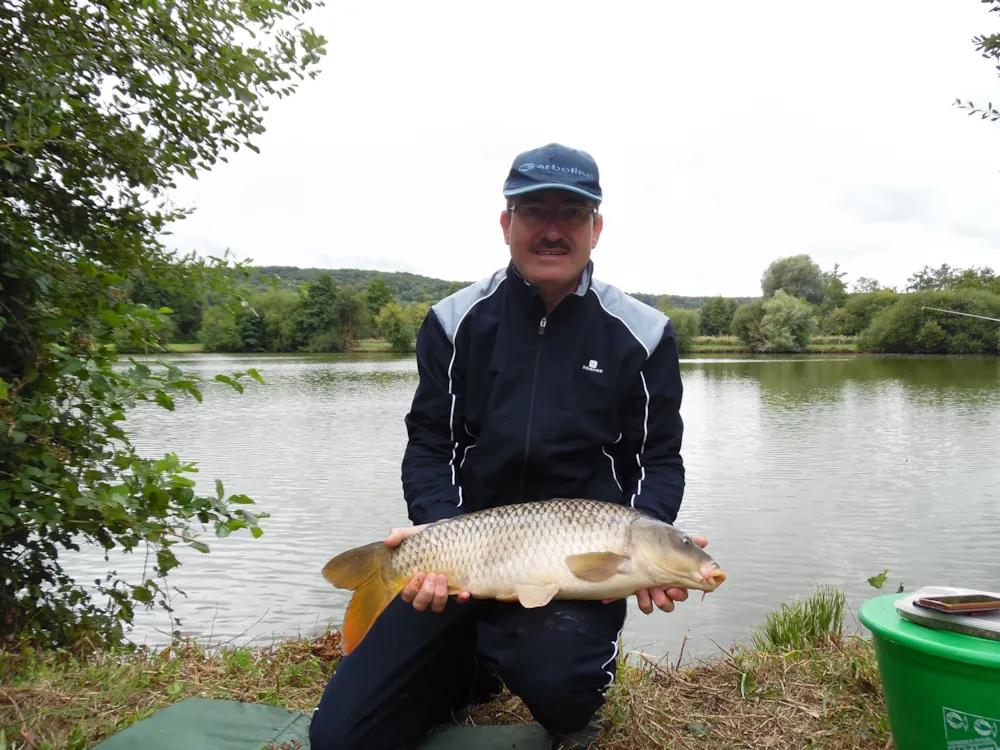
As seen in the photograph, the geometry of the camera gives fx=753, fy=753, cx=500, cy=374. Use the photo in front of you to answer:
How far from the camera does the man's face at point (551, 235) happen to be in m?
2.07

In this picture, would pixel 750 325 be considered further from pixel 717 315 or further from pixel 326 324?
pixel 326 324

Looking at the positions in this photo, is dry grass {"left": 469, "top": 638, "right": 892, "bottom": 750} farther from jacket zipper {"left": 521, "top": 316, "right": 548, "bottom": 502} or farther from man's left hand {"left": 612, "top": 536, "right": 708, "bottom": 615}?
jacket zipper {"left": 521, "top": 316, "right": 548, "bottom": 502}

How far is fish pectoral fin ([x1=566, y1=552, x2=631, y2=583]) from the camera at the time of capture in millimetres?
1780

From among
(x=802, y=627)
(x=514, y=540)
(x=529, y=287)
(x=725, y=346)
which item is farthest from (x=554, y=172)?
(x=725, y=346)

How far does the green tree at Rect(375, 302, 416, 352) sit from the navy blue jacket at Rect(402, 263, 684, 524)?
46.3m

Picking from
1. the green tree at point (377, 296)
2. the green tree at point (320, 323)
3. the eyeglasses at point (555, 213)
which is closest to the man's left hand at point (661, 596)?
the eyeglasses at point (555, 213)

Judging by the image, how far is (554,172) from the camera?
202 cm

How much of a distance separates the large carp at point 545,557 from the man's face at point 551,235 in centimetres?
65

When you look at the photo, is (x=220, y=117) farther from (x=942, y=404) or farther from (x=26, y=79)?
(x=942, y=404)

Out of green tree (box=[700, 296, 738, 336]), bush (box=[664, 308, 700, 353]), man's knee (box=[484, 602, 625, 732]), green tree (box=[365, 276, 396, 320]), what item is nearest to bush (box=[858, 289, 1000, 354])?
bush (box=[664, 308, 700, 353])

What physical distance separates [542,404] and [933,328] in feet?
164

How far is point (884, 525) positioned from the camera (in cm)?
695

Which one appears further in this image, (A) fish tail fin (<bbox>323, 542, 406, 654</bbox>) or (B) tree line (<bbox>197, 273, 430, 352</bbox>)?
(B) tree line (<bbox>197, 273, 430, 352</bbox>)

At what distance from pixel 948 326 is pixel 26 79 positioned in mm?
51687
